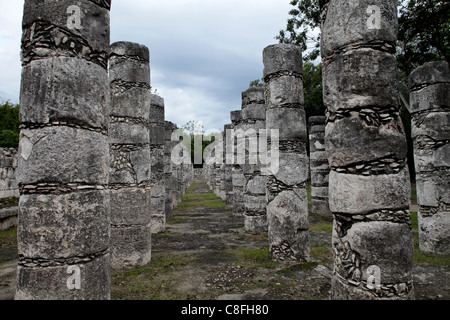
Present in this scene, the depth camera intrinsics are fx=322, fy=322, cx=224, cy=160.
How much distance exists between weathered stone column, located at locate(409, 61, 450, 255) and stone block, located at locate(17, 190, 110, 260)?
6.86 metres

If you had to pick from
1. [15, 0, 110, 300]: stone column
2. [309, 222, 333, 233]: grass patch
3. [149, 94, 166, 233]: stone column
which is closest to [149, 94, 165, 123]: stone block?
[149, 94, 166, 233]: stone column

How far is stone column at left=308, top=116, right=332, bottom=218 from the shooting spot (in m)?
13.0

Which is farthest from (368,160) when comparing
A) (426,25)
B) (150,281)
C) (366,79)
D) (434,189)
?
(426,25)

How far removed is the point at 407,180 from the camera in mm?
3873

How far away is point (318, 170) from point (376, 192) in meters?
10.1

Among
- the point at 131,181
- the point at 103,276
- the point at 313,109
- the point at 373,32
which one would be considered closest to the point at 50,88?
the point at 103,276

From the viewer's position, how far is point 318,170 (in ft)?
44.7

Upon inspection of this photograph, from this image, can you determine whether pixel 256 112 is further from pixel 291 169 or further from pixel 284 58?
pixel 291 169

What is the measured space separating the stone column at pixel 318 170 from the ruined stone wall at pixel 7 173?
432 inches

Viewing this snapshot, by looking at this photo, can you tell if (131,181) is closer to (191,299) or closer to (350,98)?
(191,299)

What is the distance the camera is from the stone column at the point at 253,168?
964cm

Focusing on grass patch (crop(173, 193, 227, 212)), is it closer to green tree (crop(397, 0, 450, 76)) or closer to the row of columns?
green tree (crop(397, 0, 450, 76))

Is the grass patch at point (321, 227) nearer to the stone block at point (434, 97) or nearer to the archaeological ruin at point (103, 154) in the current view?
the stone block at point (434, 97)

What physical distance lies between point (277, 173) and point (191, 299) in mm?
3071
